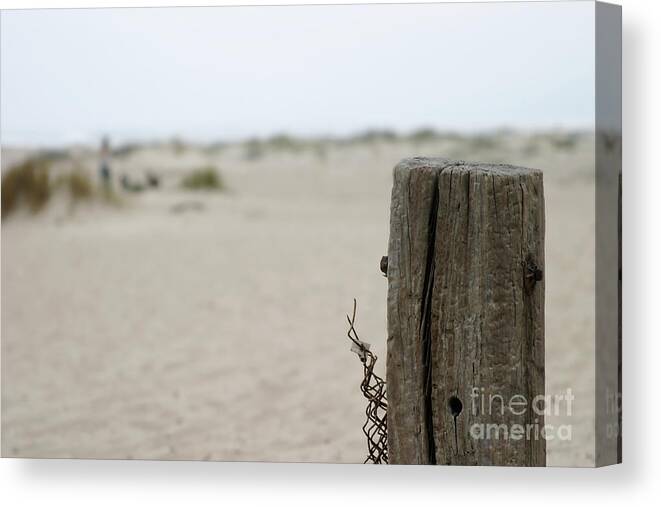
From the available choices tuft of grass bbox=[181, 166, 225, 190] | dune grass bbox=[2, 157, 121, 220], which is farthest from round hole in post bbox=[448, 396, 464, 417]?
tuft of grass bbox=[181, 166, 225, 190]

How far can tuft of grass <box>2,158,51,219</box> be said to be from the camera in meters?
12.5

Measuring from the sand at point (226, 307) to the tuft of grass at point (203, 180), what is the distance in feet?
0.59

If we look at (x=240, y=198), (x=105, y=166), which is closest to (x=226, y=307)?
(x=240, y=198)

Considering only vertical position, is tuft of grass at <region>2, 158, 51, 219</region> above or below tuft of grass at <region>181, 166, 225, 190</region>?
below

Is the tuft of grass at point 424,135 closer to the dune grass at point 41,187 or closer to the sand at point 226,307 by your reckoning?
the sand at point 226,307

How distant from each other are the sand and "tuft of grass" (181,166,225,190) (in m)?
0.18

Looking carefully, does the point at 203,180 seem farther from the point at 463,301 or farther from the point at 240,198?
the point at 463,301

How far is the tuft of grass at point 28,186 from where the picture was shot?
12.5 m

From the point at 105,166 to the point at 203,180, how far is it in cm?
174

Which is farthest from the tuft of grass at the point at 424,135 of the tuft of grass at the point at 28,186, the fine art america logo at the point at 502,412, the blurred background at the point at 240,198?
the fine art america logo at the point at 502,412

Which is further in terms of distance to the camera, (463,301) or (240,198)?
(240,198)

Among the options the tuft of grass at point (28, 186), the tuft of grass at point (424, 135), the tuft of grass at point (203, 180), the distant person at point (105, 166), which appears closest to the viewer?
the tuft of grass at point (28, 186)

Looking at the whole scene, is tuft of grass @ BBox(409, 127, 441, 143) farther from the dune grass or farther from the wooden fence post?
the wooden fence post

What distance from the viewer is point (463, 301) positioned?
2750 mm
